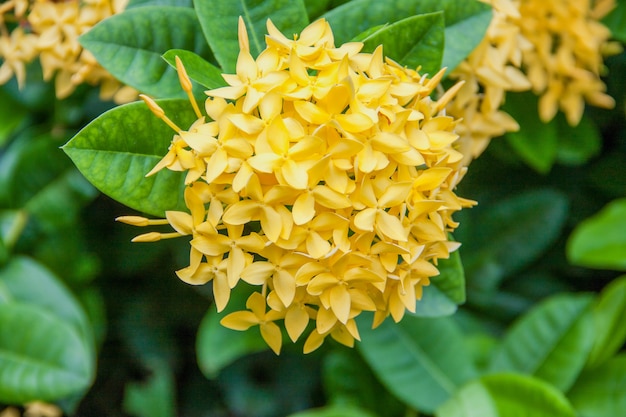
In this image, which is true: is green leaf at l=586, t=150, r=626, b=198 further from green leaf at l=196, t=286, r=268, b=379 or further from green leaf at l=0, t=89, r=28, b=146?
green leaf at l=0, t=89, r=28, b=146

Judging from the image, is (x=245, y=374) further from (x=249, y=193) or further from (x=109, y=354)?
(x=249, y=193)

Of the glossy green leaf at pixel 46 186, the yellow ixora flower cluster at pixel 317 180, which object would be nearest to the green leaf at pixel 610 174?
the yellow ixora flower cluster at pixel 317 180

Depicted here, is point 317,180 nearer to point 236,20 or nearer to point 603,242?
point 236,20

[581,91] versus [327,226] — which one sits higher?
[327,226]

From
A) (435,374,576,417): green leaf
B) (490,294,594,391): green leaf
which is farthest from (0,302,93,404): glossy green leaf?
(490,294,594,391): green leaf

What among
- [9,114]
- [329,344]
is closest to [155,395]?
[329,344]

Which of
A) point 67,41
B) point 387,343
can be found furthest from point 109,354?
point 67,41
